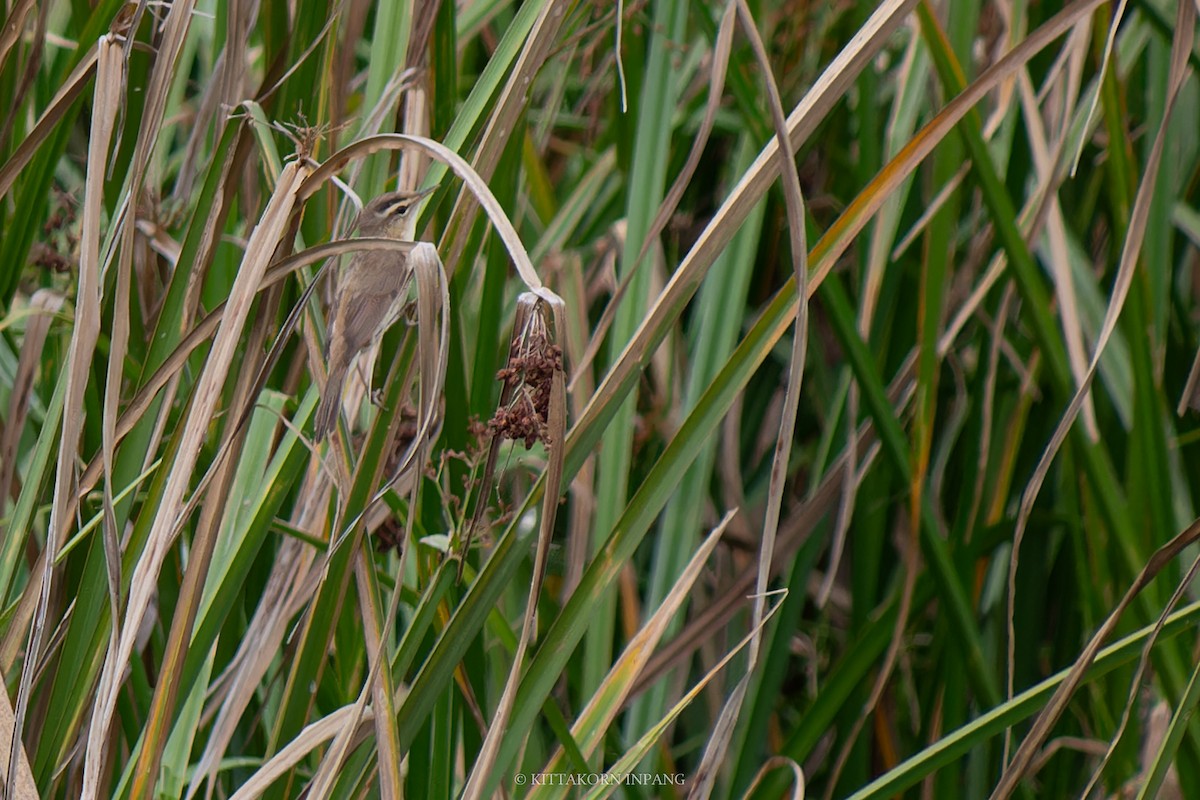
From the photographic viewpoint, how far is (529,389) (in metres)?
0.46

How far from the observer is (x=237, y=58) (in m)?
0.64

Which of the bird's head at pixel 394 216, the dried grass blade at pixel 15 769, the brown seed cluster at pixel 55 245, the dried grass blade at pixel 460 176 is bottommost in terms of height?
the dried grass blade at pixel 15 769

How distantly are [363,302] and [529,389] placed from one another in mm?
188

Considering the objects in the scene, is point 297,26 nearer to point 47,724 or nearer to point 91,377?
point 91,377

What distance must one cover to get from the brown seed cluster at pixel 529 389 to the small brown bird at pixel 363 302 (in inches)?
4.1

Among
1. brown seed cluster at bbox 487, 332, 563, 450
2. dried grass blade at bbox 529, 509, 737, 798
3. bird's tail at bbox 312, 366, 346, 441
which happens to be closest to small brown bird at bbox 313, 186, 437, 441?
bird's tail at bbox 312, 366, 346, 441

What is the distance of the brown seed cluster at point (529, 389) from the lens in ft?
1.43

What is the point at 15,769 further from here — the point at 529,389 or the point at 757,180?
the point at 757,180

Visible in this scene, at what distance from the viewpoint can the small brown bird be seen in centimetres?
56

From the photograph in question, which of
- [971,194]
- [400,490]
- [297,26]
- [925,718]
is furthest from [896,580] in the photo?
[297,26]

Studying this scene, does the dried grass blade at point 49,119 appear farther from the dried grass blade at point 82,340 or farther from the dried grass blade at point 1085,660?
the dried grass blade at point 1085,660

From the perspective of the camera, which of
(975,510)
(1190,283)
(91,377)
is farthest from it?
(1190,283)

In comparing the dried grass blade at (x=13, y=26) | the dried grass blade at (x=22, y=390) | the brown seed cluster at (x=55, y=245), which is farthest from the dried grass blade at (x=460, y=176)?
the brown seed cluster at (x=55, y=245)

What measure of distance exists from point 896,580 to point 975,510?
0.14 meters
